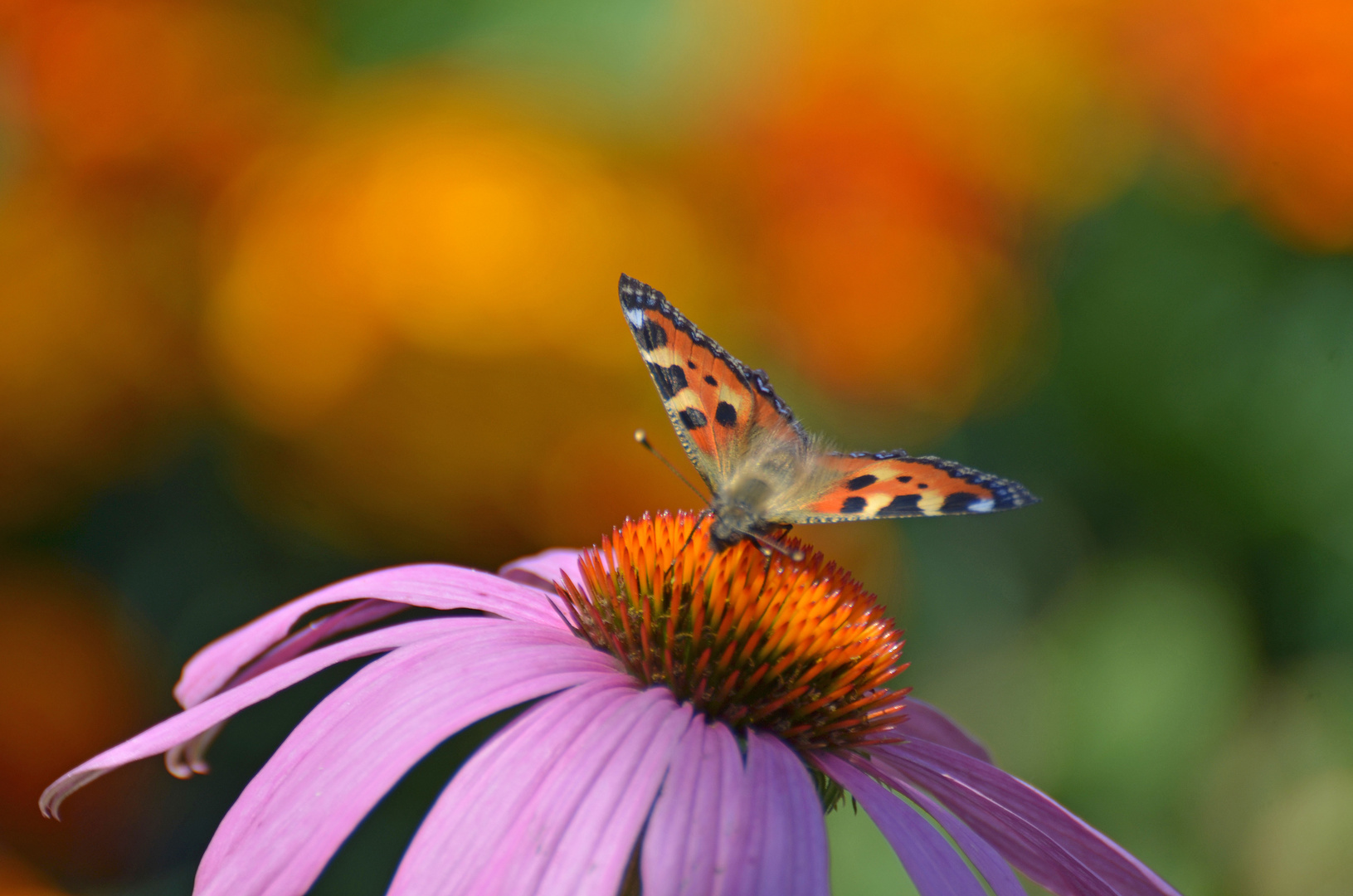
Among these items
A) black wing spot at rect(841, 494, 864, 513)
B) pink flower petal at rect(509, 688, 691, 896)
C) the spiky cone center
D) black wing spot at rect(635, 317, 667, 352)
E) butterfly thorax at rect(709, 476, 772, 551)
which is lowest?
pink flower petal at rect(509, 688, 691, 896)

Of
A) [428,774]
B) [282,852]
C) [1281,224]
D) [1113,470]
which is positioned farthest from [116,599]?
[1281,224]

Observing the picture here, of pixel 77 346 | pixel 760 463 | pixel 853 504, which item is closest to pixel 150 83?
pixel 77 346

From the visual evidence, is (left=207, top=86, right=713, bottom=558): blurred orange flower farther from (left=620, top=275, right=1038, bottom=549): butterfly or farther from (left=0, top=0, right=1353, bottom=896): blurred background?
(left=620, top=275, right=1038, bottom=549): butterfly

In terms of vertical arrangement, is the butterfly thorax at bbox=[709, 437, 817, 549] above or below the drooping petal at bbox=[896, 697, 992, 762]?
above

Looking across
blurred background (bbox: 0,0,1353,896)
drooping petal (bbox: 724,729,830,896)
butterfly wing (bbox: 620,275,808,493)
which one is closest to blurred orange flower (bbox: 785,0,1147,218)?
blurred background (bbox: 0,0,1353,896)

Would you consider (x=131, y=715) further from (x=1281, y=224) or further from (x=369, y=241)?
(x=1281, y=224)

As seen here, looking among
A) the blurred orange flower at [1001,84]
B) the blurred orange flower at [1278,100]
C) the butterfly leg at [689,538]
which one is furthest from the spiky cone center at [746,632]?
the blurred orange flower at [1278,100]

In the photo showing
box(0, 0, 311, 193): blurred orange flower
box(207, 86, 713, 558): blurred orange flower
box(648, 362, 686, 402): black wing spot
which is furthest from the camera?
box(0, 0, 311, 193): blurred orange flower

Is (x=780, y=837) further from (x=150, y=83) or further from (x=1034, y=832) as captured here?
(x=150, y=83)

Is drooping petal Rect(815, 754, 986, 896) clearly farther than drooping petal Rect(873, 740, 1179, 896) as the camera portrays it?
No
